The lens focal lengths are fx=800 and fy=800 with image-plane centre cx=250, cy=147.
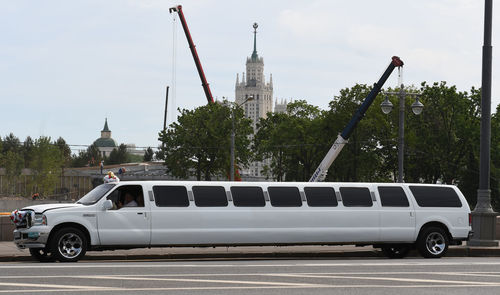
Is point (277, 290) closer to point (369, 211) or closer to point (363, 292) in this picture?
point (363, 292)

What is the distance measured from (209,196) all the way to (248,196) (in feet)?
3.09

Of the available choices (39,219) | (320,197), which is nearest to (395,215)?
(320,197)

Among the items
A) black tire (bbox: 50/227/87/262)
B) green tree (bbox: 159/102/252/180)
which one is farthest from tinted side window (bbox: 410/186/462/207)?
green tree (bbox: 159/102/252/180)

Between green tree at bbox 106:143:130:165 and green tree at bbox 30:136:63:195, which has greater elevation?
green tree at bbox 106:143:130:165

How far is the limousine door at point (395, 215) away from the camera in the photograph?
19.6 meters

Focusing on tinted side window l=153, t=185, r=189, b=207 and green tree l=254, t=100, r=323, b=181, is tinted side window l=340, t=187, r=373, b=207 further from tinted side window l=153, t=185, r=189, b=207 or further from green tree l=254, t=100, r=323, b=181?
green tree l=254, t=100, r=323, b=181

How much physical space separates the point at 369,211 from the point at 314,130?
58.9 m

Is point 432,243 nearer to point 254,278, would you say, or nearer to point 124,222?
point 124,222

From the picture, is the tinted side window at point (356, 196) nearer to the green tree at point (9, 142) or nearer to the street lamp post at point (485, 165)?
the street lamp post at point (485, 165)

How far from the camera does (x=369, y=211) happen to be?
19.5 m

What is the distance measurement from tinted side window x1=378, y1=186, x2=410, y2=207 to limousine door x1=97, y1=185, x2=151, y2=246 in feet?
19.2

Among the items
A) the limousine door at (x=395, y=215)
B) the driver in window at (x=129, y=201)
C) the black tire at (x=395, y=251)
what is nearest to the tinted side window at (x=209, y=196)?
the driver in window at (x=129, y=201)

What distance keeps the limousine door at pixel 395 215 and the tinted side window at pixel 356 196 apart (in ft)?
1.19

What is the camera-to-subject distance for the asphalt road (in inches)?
452
